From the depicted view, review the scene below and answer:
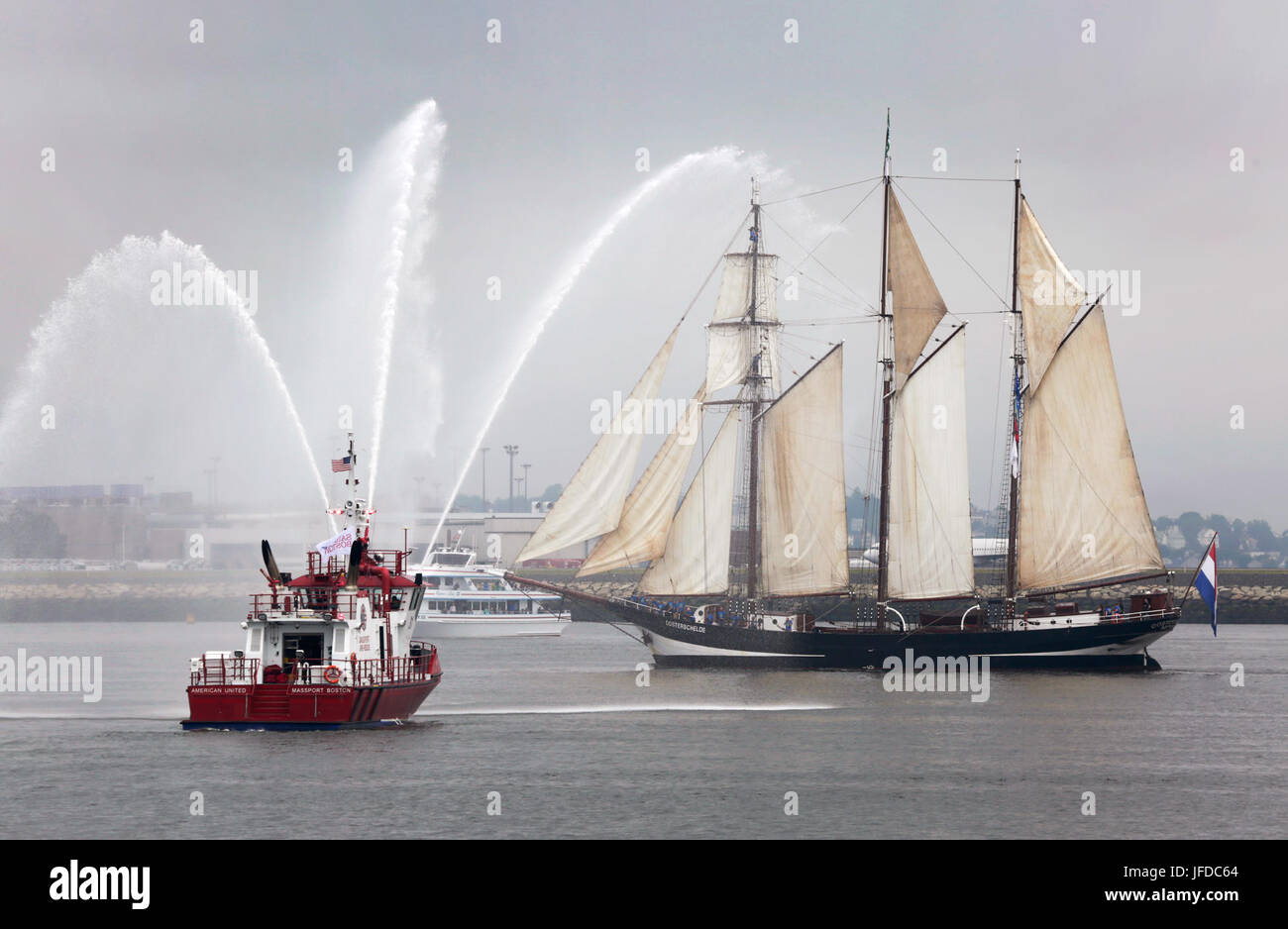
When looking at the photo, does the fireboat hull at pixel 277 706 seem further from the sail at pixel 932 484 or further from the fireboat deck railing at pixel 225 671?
the sail at pixel 932 484

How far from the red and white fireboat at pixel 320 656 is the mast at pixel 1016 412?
59612 mm

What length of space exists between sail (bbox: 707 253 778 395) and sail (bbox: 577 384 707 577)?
36.6 ft

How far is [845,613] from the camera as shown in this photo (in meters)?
165

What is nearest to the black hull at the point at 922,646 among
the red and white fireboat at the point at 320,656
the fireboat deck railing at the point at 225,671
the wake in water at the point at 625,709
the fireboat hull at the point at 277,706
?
the wake in water at the point at 625,709

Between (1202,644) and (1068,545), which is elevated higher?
(1068,545)

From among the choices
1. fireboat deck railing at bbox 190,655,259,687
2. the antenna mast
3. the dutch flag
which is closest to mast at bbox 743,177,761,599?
the antenna mast

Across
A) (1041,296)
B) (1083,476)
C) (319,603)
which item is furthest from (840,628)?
(319,603)

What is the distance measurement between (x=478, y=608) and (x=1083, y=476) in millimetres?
73462

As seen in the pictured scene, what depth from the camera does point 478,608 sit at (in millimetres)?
161500

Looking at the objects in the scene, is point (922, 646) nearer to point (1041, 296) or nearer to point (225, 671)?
point (1041, 296)

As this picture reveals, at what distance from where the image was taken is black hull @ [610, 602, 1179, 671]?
10888 centimetres

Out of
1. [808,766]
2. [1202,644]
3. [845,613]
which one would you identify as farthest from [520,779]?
[845,613]
